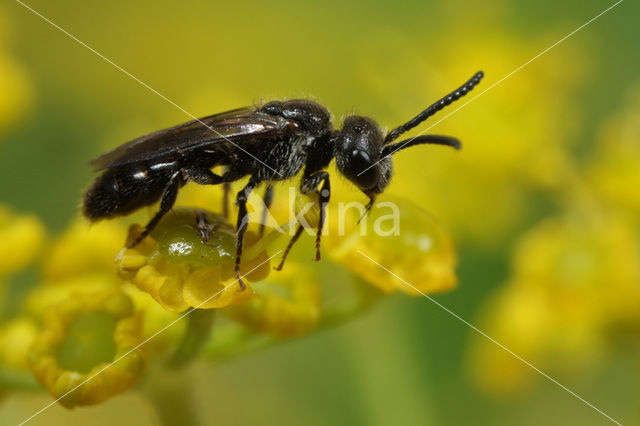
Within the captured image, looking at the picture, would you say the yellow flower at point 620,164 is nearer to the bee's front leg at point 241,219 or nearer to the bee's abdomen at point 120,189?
the bee's front leg at point 241,219

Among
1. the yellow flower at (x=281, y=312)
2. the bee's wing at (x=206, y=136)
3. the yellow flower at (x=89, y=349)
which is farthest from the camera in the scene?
the bee's wing at (x=206, y=136)

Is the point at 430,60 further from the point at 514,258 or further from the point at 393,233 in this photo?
the point at 393,233

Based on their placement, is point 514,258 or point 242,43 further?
point 242,43

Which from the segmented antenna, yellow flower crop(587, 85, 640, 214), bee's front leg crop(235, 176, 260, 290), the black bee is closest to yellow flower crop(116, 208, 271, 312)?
bee's front leg crop(235, 176, 260, 290)

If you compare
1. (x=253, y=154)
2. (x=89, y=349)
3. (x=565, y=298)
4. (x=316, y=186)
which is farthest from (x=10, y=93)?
(x=565, y=298)

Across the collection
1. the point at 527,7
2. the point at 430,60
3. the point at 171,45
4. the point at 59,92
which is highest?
the point at 527,7

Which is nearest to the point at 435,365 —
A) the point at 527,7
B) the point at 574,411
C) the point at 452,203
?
the point at 574,411

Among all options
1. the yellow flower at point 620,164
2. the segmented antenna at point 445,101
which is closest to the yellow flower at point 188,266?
the segmented antenna at point 445,101
